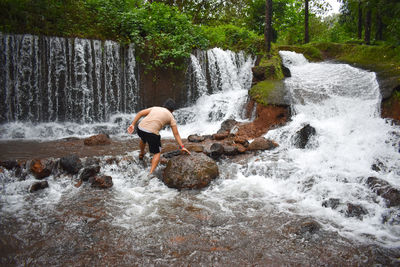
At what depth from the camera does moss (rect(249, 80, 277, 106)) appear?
28.7 ft

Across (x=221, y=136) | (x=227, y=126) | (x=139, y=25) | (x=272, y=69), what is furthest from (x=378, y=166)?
(x=139, y=25)

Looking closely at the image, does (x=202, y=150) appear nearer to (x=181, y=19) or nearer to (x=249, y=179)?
(x=249, y=179)

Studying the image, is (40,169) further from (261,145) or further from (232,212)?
(261,145)

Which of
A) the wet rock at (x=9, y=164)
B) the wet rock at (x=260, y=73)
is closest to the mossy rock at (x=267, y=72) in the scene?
the wet rock at (x=260, y=73)

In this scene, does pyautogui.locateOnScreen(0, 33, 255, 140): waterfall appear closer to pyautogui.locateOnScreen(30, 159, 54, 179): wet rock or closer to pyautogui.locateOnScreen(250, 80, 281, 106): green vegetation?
pyautogui.locateOnScreen(250, 80, 281, 106): green vegetation

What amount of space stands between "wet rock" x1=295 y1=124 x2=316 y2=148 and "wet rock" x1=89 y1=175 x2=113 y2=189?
16.5 feet

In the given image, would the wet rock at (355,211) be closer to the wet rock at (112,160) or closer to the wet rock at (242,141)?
the wet rock at (242,141)

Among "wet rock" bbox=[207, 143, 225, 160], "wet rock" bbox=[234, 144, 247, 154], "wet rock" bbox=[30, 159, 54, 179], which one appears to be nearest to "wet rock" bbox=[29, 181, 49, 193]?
"wet rock" bbox=[30, 159, 54, 179]

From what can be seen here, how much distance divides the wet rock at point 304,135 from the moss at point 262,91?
6.23ft

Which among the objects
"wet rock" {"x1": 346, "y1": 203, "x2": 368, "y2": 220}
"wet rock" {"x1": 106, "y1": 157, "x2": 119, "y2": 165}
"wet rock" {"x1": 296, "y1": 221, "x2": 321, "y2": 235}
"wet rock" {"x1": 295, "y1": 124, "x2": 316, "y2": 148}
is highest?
"wet rock" {"x1": 295, "y1": 124, "x2": 316, "y2": 148}

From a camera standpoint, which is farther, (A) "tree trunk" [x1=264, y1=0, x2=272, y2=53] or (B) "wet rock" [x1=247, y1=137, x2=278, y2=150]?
(A) "tree trunk" [x1=264, y1=0, x2=272, y2=53]

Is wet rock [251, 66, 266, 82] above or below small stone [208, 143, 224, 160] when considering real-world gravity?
above

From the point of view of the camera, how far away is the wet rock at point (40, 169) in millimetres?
5107

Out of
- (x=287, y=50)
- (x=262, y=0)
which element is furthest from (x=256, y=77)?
(x=262, y=0)
